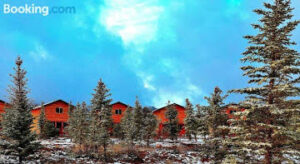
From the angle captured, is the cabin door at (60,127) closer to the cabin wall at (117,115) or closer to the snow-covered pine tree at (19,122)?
the cabin wall at (117,115)

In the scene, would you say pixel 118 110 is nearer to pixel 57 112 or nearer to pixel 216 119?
pixel 57 112

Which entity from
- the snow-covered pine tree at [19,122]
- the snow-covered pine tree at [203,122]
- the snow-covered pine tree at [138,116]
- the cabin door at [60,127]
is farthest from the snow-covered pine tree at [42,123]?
the snow-covered pine tree at [203,122]

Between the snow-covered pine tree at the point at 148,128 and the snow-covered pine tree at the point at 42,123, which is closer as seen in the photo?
the snow-covered pine tree at the point at 148,128

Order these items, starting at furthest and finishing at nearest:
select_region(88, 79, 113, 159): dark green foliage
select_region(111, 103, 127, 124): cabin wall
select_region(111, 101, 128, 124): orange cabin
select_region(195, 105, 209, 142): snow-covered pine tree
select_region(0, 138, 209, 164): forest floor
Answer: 1. select_region(111, 101, 128, 124): orange cabin
2. select_region(111, 103, 127, 124): cabin wall
3. select_region(88, 79, 113, 159): dark green foliage
4. select_region(0, 138, 209, 164): forest floor
5. select_region(195, 105, 209, 142): snow-covered pine tree

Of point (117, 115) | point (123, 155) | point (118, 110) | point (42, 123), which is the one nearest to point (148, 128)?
point (123, 155)

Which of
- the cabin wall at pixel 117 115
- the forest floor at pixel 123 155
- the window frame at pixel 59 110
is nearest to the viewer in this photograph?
the forest floor at pixel 123 155

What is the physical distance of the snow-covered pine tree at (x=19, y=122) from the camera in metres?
22.2

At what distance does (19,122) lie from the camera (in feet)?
73.6

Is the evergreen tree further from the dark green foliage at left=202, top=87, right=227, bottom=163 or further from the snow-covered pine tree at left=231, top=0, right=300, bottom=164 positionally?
the snow-covered pine tree at left=231, top=0, right=300, bottom=164

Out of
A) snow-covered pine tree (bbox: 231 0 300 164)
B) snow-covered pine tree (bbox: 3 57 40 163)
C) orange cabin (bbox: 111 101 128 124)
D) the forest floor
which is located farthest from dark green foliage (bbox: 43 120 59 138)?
snow-covered pine tree (bbox: 231 0 300 164)

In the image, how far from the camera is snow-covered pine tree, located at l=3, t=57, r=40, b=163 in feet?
72.8

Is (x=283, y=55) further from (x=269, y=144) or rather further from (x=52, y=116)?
(x=52, y=116)

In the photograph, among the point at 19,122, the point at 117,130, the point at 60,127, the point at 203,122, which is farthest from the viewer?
the point at 60,127

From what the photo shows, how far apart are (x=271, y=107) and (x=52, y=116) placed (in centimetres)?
4518
